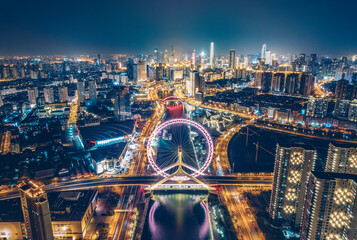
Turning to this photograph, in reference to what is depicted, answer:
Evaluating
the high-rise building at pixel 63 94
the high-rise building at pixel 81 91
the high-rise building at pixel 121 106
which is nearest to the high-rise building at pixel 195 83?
the high-rise building at pixel 121 106

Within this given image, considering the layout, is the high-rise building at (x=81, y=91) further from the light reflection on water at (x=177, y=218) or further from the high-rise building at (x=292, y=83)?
the high-rise building at (x=292, y=83)

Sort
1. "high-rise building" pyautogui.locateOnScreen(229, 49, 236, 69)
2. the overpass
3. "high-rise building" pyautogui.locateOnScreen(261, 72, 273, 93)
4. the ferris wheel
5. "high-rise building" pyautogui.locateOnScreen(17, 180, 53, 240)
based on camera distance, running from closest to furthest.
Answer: "high-rise building" pyautogui.locateOnScreen(17, 180, 53, 240) < the overpass < the ferris wheel < "high-rise building" pyautogui.locateOnScreen(261, 72, 273, 93) < "high-rise building" pyautogui.locateOnScreen(229, 49, 236, 69)

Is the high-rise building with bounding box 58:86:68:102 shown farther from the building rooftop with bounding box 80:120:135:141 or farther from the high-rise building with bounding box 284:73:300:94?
the high-rise building with bounding box 284:73:300:94

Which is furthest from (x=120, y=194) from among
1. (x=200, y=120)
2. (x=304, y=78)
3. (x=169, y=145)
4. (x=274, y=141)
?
(x=304, y=78)

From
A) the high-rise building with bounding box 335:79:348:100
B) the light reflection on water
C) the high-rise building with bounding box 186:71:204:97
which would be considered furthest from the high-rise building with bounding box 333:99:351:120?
the light reflection on water

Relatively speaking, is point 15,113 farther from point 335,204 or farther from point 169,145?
point 335,204

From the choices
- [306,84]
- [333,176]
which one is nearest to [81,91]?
[333,176]

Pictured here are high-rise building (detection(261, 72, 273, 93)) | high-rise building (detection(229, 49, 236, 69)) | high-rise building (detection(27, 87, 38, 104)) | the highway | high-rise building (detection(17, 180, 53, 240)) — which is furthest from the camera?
high-rise building (detection(229, 49, 236, 69))
